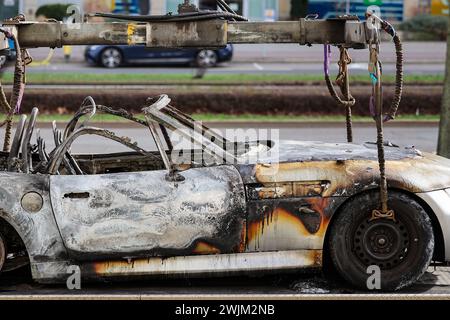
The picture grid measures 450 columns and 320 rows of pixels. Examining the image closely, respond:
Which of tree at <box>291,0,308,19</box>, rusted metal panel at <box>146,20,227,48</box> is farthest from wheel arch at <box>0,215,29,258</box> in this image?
tree at <box>291,0,308,19</box>

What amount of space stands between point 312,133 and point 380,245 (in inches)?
420

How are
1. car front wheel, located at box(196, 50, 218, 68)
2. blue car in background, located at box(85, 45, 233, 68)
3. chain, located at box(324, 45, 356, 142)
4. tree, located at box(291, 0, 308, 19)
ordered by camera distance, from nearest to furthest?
1. chain, located at box(324, 45, 356, 142)
2. blue car in background, located at box(85, 45, 233, 68)
3. car front wheel, located at box(196, 50, 218, 68)
4. tree, located at box(291, 0, 308, 19)

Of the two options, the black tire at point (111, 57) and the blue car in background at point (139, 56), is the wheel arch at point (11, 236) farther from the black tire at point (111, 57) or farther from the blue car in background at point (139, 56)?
the black tire at point (111, 57)

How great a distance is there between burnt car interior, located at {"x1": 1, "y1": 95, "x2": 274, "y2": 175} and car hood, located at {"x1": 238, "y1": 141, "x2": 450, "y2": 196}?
0.29 meters

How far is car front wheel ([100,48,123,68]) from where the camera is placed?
1225 inches

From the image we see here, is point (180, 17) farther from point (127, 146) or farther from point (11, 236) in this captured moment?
point (11, 236)

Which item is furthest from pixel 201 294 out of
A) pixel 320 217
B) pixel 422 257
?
pixel 422 257

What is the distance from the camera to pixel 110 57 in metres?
31.2

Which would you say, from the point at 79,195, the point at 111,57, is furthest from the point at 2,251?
the point at 111,57

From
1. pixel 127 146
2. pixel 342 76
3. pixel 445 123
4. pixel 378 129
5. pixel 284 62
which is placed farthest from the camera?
pixel 284 62

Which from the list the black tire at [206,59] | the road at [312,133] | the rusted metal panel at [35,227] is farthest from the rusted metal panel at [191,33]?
the black tire at [206,59]

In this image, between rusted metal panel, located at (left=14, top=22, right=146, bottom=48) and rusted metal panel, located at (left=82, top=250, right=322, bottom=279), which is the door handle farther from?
rusted metal panel, located at (left=14, top=22, right=146, bottom=48)

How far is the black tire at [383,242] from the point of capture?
22.5 feet

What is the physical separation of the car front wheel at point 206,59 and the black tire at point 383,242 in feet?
80.8
